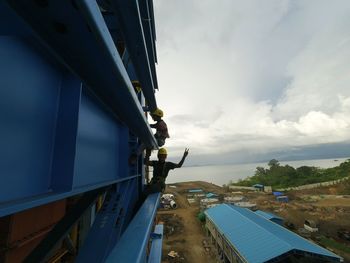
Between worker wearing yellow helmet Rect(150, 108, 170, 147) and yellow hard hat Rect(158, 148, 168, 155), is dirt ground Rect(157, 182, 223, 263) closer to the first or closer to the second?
yellow hard hat Rect(158, 148, 168, 155)

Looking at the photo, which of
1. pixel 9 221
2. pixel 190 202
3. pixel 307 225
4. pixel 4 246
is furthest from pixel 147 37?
pixel 190 202

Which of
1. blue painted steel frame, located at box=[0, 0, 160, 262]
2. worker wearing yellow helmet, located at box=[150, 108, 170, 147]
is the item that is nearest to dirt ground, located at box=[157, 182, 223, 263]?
worker wearing yellow helmet, located at box=[150, 108, 170, 147]

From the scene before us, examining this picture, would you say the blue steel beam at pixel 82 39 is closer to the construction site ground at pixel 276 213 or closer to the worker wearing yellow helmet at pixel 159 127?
the worker wearing yellow helmet at pixel 159 127

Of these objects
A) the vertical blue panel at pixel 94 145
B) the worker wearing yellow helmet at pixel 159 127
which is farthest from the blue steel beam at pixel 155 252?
the vertical blue panel at pixel 94 145

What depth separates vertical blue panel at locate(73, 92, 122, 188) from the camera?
6.21 ft

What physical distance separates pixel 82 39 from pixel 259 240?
1608 cm

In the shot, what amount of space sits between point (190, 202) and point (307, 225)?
63.9 feet

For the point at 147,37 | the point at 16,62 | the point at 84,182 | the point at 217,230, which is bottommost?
the point at 217,230

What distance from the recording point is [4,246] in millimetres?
3670

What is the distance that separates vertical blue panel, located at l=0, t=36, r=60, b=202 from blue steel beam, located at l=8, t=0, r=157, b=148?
0.15 metres

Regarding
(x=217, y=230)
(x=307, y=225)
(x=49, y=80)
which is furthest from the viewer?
(x=307, y=225)

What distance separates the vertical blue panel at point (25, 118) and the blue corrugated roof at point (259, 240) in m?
13.7

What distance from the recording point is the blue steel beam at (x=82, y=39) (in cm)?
103

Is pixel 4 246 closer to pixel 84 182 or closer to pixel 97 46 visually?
pixel 84 182
